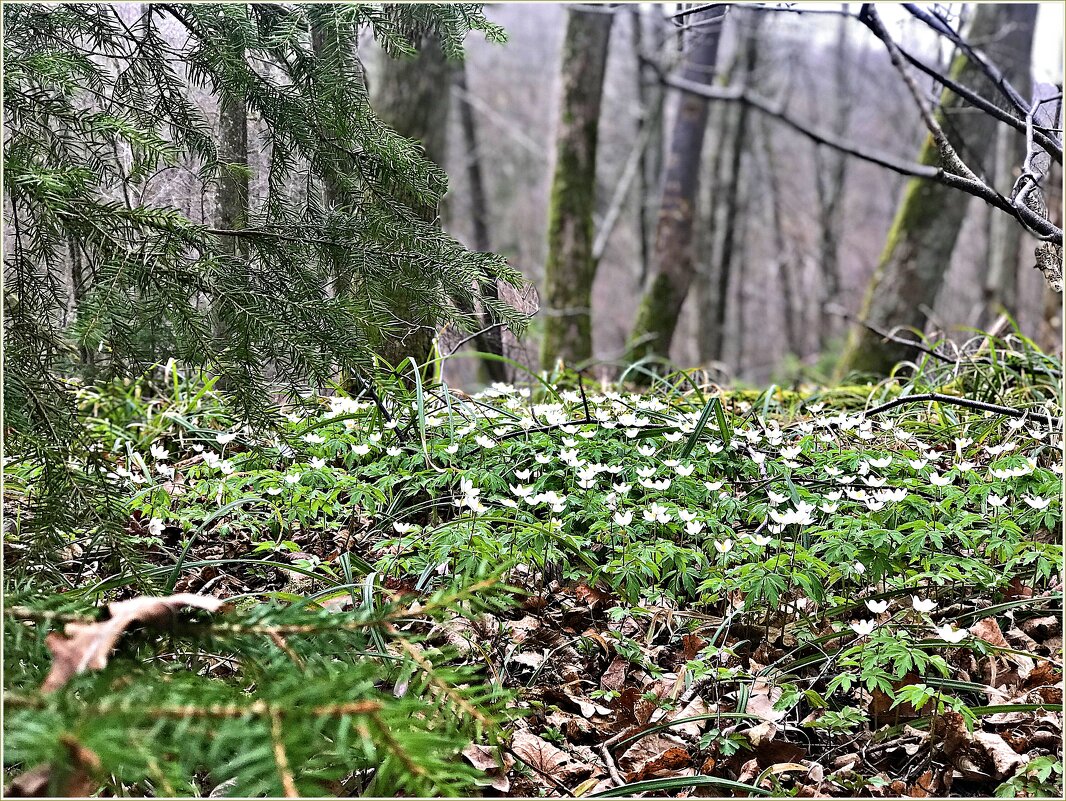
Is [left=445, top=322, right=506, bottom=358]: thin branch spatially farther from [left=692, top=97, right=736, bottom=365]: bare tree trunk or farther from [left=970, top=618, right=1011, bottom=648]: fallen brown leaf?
[left=692, top=97, right=736, bottom=365]: bare tree trunk

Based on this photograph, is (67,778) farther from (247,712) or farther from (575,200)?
(575,200)

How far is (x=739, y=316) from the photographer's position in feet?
56.1

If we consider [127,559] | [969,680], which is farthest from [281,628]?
[969,680]

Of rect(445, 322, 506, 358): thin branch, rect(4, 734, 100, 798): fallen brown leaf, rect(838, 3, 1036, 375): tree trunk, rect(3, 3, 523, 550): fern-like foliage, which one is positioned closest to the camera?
rect(4, 734, 100, 798): fallen brown leaf

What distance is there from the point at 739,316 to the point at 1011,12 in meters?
10.9

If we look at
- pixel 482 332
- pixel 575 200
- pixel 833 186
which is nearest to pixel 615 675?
pixel 482 332

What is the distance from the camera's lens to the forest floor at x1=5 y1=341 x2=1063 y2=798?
1589mm

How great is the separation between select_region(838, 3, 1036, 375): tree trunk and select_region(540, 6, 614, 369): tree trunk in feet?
6.83

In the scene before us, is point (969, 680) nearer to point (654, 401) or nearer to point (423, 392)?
point (654, 401)

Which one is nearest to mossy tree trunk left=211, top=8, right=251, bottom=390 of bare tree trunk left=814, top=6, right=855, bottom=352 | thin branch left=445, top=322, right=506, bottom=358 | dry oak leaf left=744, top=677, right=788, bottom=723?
thin branch left=445, top=322, right=506, bottom=358

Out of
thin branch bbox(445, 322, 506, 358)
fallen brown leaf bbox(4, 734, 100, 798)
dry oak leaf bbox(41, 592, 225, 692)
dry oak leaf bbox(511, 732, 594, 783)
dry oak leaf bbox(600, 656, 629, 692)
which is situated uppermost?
thin branch bbox(445, 322, 506, 358)

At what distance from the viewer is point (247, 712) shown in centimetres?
97

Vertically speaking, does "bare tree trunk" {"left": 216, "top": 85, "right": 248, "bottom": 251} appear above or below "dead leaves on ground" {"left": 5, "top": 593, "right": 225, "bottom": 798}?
above

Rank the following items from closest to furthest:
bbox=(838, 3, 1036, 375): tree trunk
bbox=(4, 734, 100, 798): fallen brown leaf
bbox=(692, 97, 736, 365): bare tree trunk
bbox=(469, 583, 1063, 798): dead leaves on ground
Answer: bbox=(4, 734, 100, 798): fallen brown leaf, bbox=(469, 583, 1063, 798): dead leaves on ground, bbox=(838, 3, 1036, 375): tree trunk, bbox=(692, 97, 736, 365): bare tree trunk
